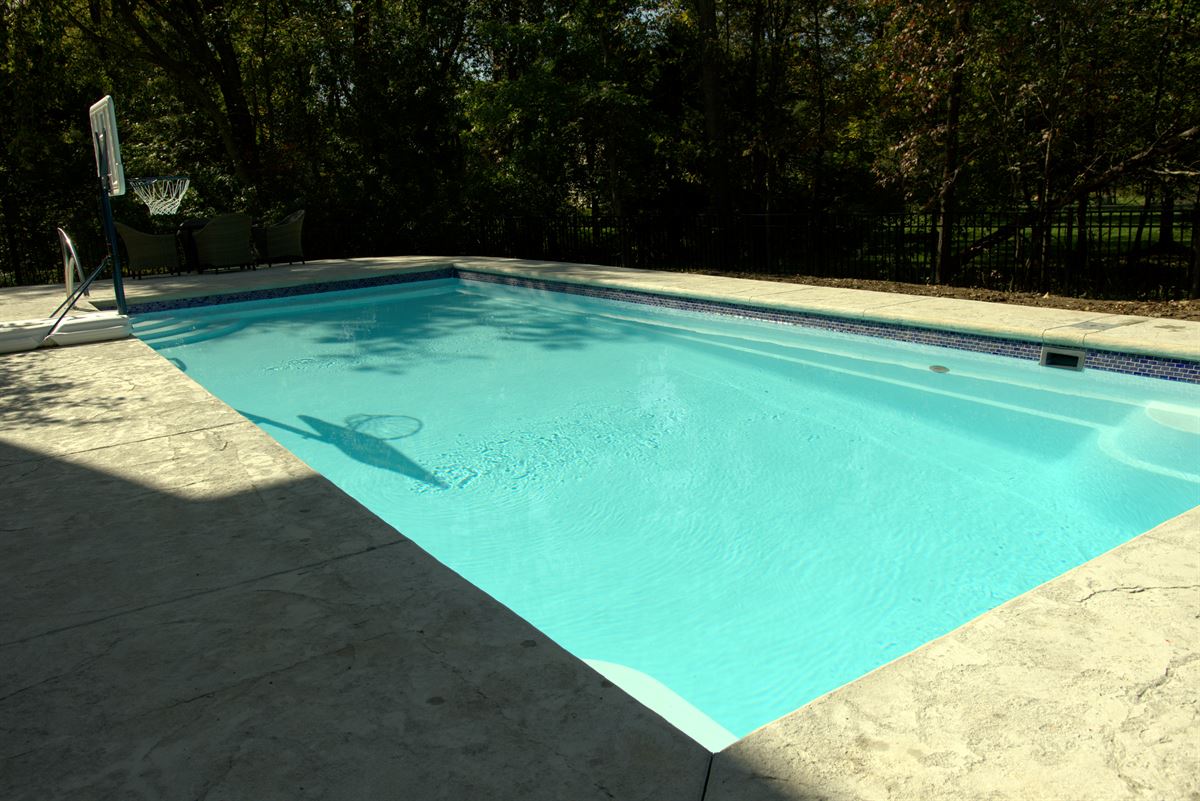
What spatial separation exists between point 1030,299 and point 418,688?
7753 millimetres

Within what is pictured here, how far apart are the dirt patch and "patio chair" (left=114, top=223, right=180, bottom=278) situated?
792cm

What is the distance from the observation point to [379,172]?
47.8 feet

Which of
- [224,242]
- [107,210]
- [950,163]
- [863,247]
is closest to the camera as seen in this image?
[107,210]

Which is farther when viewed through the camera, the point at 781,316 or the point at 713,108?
the point at 713,108

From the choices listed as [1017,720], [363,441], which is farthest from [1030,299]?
[1017,720]

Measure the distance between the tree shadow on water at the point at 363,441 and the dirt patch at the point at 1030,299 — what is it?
18.2 feet

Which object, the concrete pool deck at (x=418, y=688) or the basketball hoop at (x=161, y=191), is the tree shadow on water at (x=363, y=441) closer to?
the concrete pool deck at (x=418, y=688)

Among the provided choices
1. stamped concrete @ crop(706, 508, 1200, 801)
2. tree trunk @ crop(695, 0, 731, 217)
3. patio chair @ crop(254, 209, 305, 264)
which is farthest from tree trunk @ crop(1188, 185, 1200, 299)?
patio chair @ crop(254, 209, 305, 264)

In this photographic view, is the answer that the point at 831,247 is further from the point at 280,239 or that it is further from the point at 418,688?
the point at 418,688

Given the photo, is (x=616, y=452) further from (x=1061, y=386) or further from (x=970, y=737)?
(x=970, y=737)

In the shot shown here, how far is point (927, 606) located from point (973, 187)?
1001 cm

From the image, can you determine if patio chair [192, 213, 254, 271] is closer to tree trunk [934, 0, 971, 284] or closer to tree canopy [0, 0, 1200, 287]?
tree canopy [0, 0, 1200, 287]

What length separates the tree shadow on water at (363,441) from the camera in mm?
5064

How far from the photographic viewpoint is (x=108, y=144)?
287 inches
